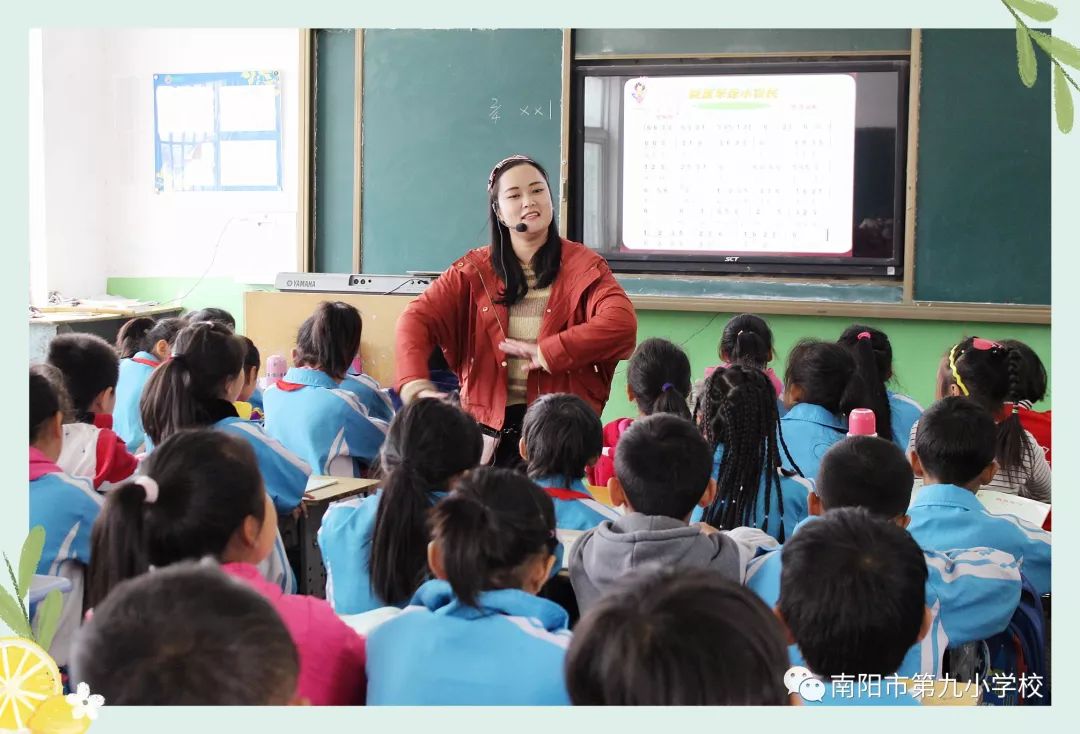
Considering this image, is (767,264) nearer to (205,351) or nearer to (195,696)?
(205,351)

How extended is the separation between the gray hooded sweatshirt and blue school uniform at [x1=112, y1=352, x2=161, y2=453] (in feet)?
6.06

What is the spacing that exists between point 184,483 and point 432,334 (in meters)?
1.21

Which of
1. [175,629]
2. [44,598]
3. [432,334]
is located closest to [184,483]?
[44,598]

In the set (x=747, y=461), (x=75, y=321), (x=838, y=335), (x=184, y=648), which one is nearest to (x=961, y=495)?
(x=747, y=461)

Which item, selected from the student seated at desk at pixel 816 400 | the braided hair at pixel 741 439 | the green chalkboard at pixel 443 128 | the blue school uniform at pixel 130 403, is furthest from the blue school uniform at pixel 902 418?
the green chalkboard at pixel 443 128

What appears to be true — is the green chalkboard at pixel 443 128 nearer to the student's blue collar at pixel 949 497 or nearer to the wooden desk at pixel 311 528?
the wooden desk at pixel 311 528

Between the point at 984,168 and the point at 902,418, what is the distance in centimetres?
193

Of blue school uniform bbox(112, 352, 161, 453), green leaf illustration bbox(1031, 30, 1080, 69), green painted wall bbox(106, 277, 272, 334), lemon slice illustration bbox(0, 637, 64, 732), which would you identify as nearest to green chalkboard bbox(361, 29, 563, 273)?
green painted wall bbox(106, 277, 272, 334)

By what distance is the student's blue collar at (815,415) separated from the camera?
273cm

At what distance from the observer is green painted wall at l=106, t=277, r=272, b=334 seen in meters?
5.74

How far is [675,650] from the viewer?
101 centimetres

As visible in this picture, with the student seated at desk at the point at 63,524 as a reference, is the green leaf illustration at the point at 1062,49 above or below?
above

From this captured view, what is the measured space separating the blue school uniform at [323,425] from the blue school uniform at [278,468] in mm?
516
